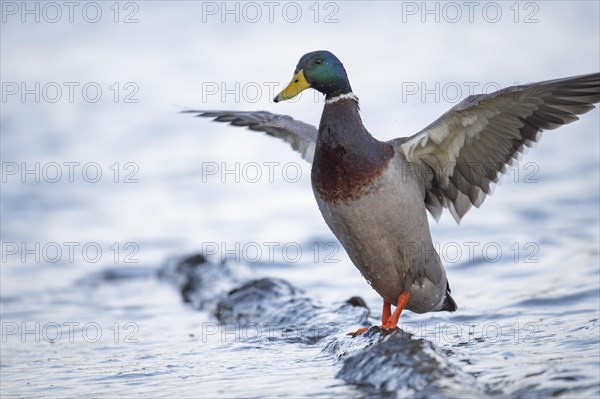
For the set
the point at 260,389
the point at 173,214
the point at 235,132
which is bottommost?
the point at 260,389

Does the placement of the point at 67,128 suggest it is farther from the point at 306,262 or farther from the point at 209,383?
the point at 209,383

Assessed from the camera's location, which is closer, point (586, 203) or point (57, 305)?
point (57, 305)

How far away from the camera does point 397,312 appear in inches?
264

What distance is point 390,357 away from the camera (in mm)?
5902

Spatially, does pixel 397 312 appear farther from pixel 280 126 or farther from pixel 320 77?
pixel 280 126

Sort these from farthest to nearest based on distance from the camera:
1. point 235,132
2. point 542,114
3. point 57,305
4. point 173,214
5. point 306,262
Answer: point 235,132, point 173,214, point 306,262, point 57,305, point 542,114

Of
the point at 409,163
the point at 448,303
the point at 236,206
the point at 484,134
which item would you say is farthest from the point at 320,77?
the point at 236,206

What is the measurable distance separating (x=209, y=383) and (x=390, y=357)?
3.97ft

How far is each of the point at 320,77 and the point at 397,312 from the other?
167 cm

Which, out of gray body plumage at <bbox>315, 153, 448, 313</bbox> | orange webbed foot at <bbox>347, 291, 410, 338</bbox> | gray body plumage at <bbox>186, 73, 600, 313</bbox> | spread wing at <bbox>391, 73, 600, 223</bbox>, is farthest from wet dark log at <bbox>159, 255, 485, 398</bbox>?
spread wing at <bbox>391, 73, 600, 223</bbox>

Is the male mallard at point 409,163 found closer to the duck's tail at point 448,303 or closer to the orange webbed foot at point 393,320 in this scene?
the orange webbed foot at point 393,320

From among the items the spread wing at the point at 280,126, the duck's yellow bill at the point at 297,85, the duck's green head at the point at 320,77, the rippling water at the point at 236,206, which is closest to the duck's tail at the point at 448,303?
the rippling water at the point at 236,206

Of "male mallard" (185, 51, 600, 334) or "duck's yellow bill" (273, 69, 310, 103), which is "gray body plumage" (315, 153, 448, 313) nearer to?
"male mallard" (185, 51, 600, 334)

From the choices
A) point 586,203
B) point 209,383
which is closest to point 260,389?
point 209,383
